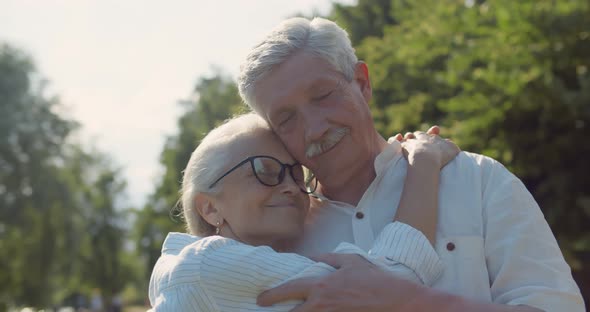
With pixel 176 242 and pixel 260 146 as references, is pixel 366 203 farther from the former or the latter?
pixel 176 242

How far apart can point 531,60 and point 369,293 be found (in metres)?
6.46

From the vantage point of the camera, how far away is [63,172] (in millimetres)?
26000

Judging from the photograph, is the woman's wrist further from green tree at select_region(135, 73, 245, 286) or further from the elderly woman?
green tree at select_region(135, 73, 245, 286)

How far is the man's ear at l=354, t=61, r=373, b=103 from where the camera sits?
2.98 meters

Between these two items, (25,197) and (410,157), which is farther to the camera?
(25,197)

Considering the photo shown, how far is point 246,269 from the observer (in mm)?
2322

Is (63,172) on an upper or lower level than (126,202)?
upper

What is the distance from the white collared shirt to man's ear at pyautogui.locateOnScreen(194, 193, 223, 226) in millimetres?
358

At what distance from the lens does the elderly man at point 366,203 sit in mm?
2260

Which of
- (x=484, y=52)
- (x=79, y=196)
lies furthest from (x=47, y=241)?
(x=484, y=52)

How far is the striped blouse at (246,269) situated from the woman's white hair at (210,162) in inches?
15.1

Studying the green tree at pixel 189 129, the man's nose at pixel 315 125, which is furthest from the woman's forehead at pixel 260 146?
the green tree at pixel 189 129

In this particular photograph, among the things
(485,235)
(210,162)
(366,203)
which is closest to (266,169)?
(210,162)

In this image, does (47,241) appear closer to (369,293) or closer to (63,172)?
(63,172)
